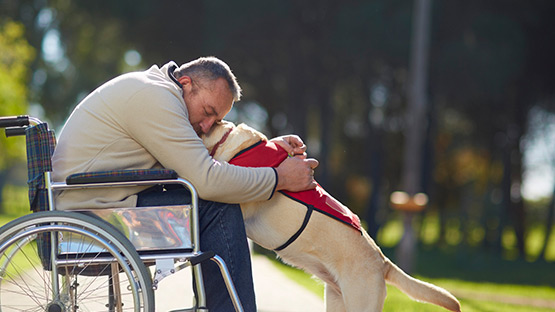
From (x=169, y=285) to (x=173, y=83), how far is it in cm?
377

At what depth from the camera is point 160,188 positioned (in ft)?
11.5

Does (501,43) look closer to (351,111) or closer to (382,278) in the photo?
(351,111)

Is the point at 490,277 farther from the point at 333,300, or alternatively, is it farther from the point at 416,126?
the point at 333,300

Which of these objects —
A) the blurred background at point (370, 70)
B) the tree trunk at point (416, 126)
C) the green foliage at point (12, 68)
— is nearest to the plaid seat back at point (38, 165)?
the blurred background at point (370, 70)

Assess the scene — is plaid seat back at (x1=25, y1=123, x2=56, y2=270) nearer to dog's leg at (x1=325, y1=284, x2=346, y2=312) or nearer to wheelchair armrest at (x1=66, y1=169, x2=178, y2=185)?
wheelchair armrest at (x1=66, y1=169, x2=178, y2=185)

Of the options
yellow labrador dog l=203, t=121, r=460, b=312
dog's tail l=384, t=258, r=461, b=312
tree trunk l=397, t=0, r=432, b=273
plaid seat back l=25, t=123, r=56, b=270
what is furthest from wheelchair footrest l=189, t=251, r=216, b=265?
tree trunk l=397, t=0, r=432, b=273

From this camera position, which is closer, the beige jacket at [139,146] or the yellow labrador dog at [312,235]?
the beige jacket at [139,146]

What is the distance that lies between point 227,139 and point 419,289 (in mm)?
→ 1376

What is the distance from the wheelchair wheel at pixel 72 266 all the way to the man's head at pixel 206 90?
82cm

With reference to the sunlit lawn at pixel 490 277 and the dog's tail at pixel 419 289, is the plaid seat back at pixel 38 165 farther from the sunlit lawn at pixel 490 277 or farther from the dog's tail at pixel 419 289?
the sunlit lawn at pixel 490 277

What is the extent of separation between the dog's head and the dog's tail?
3.38ft

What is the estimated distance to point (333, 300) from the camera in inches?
153

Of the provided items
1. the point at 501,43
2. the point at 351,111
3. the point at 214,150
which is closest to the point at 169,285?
the point at 214,150

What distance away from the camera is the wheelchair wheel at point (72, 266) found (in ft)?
10.0
